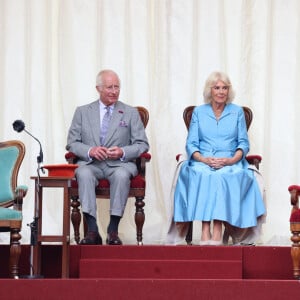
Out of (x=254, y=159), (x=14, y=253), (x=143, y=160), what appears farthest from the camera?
(x=254, y=159)

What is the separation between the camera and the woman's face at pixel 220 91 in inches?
310

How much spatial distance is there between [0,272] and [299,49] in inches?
121

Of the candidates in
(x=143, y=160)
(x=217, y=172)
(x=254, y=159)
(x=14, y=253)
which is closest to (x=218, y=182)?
(x=217, y=172)

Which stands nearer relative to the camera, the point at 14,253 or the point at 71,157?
the point at 14,253

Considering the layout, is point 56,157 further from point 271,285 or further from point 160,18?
point 271,285

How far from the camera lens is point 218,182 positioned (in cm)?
760

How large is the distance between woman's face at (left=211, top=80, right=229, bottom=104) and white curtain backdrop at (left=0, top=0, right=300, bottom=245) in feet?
3.01

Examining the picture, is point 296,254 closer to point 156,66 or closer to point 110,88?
point 110,88

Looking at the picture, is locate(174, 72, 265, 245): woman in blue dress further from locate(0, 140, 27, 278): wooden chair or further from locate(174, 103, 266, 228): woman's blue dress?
locate(0, 140, 27, 278): wooden chair

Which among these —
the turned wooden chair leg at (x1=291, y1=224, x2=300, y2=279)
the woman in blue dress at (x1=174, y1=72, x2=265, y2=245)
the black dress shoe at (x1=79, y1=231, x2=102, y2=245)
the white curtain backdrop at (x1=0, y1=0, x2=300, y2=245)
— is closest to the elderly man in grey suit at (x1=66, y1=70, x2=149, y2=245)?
the black dress shoe at (x1=79, y1=231, x2=102, y2=245)

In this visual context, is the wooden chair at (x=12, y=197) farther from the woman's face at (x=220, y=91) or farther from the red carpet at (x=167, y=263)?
the woman's face at (x=220, y=91)

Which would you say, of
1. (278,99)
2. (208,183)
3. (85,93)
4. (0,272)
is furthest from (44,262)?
(278,99)

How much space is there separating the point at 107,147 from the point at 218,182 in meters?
0.85

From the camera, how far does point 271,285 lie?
639 centimetres
